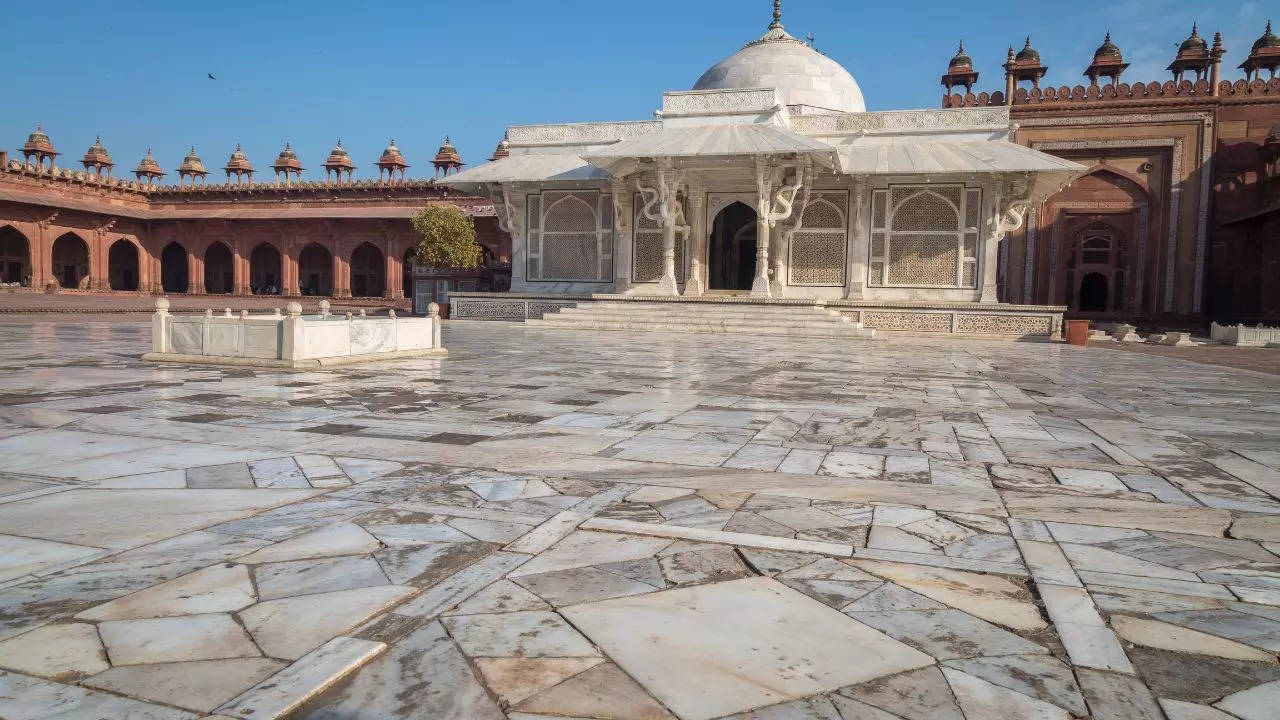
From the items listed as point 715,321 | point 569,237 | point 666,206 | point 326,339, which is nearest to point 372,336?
point 326,339

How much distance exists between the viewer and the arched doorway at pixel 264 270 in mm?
33344

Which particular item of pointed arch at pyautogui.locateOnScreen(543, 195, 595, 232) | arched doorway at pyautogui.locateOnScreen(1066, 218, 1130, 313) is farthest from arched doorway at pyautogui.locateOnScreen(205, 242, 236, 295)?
arched doorway at pyautogui.locateOnScreen(1066, 218, 1130, 313)

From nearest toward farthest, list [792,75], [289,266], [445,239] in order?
[445,239] < [792,75] < [289,266]

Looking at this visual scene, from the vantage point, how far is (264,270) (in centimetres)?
3406

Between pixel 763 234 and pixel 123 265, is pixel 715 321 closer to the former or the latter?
pixel 763 234

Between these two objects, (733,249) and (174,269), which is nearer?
(733,249)

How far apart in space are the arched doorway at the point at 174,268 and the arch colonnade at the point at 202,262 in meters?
0.04

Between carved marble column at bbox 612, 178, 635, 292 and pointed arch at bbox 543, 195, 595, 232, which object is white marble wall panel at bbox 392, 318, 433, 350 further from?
pointed arch at bbox 543, 195, 595, 232

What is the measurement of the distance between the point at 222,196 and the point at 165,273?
5335 millimetres

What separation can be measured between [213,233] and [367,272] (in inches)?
229

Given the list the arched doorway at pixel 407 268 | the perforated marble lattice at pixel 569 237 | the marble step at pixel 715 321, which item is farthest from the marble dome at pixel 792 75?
the arched doorway at pixel 407 268

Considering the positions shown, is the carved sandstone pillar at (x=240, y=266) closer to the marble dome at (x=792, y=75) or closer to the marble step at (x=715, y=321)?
the marble dome at (x=792, y=75)

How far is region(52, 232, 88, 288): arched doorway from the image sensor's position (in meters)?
30.7

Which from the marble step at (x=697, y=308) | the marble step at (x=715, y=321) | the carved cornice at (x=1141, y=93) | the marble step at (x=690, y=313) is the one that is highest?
the carved cornice at (x=1141, y=93)
